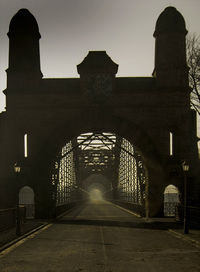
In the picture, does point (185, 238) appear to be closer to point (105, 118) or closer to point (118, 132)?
point (118, 132)

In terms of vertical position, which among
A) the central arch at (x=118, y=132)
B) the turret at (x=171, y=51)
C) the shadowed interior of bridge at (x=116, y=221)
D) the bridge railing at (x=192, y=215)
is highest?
the turret at (x=171, y=51)

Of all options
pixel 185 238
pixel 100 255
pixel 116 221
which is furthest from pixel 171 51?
pixel 100 255

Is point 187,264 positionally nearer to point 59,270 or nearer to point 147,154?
point 59,270

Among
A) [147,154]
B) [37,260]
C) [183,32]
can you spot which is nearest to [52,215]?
[147,154]

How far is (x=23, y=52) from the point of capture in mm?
38281

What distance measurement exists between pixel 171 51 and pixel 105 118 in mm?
7571

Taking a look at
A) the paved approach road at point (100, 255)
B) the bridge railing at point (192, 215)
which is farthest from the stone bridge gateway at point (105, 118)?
the paved approach road at point (100, 255)

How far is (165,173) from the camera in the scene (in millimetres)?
35469

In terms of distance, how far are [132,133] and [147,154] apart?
1.99 m

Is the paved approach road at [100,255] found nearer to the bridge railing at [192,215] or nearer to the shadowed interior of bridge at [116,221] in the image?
the shadowed interior of bridge at [116,221]

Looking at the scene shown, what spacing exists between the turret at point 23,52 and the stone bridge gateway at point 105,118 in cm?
67

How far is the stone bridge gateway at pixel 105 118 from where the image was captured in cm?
3553

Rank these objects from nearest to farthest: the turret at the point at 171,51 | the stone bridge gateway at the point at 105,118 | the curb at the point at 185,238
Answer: the curb at the point at 185,238
the stone bridge gateway at the point at 105,118
the turret at the point at 171,51

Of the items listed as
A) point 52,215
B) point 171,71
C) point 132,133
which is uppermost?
point 171,71
